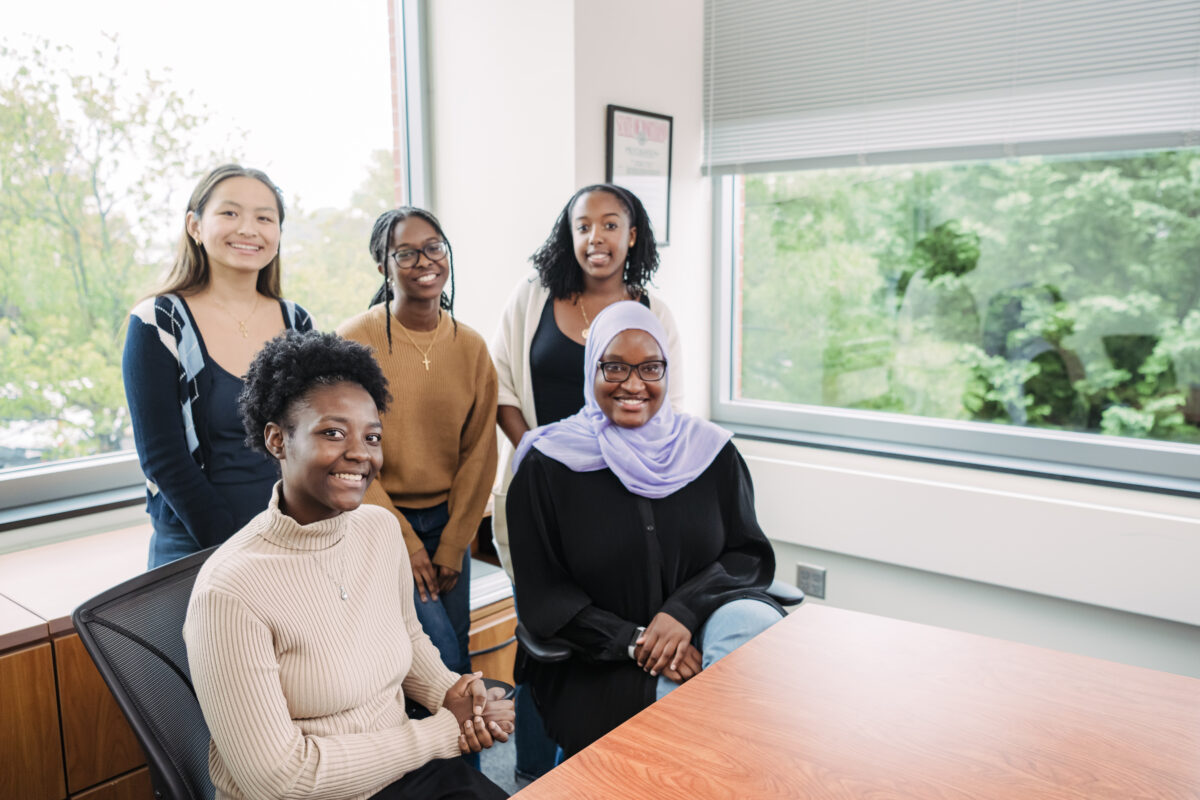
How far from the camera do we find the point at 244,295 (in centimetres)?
189

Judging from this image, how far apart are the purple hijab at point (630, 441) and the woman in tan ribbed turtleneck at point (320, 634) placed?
1.90 ft

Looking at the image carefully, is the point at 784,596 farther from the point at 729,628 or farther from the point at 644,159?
the point at 644,159

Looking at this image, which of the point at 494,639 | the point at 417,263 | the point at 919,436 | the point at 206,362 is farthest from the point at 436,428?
the point at 919,436

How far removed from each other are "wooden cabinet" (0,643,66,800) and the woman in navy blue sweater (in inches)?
12.4

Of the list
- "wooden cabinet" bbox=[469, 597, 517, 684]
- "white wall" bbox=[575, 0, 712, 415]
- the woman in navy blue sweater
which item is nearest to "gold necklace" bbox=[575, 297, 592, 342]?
"white wall" bbox=[575, 0, 712, 415]

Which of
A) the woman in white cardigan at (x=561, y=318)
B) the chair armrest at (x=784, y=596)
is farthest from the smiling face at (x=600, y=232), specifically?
the chair armrest at (x=784, y=596)

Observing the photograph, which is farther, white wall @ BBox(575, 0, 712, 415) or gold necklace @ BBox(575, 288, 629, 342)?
white wall @ BBox(575, 0, 712, 415)

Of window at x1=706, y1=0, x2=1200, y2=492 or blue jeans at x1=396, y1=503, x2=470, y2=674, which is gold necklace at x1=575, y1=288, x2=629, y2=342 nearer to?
blue jeans at x1=396, y1=503, x2=470, y2=674

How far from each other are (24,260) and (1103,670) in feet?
8.94

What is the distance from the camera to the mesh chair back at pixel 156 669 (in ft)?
3.80

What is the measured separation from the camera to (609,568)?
1.89m

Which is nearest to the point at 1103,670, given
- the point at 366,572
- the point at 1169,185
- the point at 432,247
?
the point at 366,572

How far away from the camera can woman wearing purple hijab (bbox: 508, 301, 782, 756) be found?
1.78m

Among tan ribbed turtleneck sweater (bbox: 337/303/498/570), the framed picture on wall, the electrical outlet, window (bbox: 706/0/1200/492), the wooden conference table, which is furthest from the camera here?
the electrical outlet
